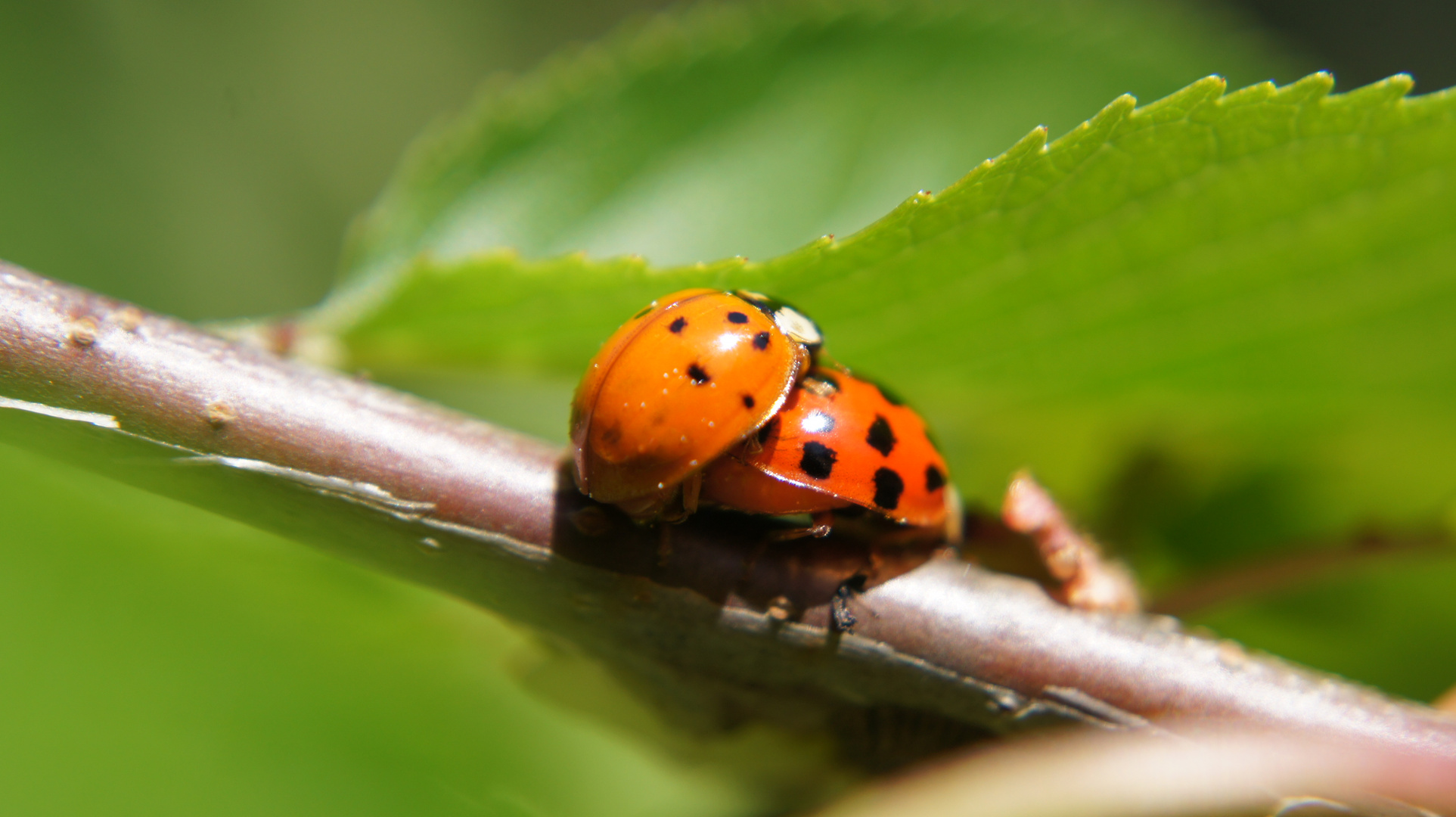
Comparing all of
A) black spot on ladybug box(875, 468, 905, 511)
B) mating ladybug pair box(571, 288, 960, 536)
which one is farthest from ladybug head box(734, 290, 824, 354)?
black spot on ladybug box(875, 468, 905, 511)

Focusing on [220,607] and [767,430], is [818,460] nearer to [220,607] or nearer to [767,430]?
[767,430]

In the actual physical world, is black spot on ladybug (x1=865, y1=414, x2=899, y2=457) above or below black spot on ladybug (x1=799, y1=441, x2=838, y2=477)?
above

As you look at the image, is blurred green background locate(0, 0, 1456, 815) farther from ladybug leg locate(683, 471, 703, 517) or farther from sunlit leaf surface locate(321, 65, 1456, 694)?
ladybug leg locate(683, 471, 703, 517)

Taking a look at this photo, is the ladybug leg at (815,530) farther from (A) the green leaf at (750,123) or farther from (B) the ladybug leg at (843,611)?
(A) the green leaf at (750,123)

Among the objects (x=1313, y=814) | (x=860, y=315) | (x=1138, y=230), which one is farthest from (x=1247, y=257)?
(x=1313, y=814)

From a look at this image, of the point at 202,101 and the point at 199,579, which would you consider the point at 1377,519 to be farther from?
the point at 202,101
